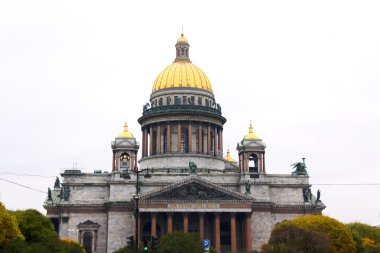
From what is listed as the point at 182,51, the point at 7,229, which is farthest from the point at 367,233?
the point at 7,229

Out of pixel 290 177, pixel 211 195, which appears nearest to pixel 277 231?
pixel 211 195

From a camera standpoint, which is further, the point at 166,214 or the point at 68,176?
the point at 68,176

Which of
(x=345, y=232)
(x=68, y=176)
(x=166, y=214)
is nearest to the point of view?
(x=345, y=232)

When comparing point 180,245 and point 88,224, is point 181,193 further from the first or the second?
point 180,245

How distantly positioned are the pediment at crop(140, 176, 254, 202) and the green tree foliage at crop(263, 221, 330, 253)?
21405mm

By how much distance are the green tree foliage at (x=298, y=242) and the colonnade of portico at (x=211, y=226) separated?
69.4 feet

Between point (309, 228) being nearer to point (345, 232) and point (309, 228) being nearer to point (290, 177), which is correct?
point (345, 232)

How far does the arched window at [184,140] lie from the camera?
105m

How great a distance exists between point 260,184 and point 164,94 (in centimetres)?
2406

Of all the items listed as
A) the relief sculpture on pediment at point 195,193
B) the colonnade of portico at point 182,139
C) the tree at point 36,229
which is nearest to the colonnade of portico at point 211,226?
the relief sculpture on pediment at point 195,193

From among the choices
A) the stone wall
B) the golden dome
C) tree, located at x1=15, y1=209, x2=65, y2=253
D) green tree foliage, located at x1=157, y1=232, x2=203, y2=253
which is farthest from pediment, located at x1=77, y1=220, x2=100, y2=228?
the golden dome

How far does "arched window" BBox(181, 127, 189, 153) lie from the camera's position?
10506cm

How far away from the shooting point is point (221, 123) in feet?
362

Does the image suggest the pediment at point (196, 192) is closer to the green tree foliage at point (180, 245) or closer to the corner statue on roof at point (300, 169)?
the corner statue on roof at point (300, 169)
